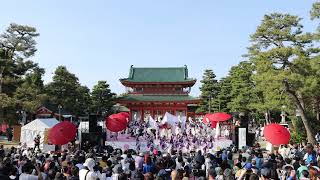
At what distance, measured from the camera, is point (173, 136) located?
29641mm

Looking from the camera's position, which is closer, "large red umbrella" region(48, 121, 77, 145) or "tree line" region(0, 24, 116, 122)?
"large red umbrella" region(48, 121, 77, 145)

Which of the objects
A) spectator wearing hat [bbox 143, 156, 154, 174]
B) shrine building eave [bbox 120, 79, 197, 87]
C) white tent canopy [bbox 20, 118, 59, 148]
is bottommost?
spectator wearing hat [bbox 143, 156, 154, 174]

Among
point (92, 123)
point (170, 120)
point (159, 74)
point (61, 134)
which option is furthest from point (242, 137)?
point (159, 74)

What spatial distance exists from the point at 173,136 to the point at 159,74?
31666 mm

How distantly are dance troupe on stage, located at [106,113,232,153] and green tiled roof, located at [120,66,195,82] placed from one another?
897 inches

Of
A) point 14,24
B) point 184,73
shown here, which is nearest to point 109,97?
point 184,73

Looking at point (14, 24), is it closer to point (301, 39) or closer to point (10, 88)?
point (10, 88)

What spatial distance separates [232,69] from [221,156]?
141ft

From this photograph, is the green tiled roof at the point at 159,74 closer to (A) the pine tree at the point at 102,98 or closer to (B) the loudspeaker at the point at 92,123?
(A) the pine tree at the point at 102,98

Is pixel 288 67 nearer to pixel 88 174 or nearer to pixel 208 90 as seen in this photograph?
pixel 88 174

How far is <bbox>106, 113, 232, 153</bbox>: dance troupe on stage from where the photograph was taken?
27.2 m

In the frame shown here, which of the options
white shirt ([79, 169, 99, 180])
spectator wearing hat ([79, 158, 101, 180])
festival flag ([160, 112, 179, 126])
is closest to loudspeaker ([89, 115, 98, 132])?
festival flag ([160, 112, 179, 126])

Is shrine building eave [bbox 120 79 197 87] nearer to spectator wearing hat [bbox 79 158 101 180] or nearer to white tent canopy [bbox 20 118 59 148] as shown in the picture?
white tent canopy [bbox 20 118 59 148]

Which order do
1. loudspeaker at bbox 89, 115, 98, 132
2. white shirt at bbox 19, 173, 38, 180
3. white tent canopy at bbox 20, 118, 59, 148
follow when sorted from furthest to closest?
loudspeaker at bbox 89, 115, 98, 132 → white tent canopy at bbox 20, 118, 59, 148 → white shirt at bbox 19, 173, 38, 180
